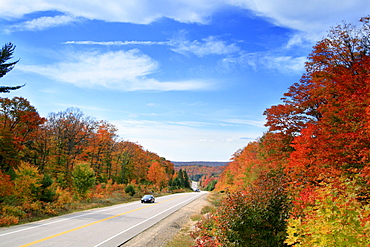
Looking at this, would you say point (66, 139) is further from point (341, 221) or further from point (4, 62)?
point (341, 221)

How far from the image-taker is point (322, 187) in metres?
6.88

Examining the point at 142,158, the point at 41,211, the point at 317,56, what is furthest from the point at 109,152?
the point at 317,56

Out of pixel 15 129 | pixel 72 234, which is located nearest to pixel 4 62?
pixel 15 129

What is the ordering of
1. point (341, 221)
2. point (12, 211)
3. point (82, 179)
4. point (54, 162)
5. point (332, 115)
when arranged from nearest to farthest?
point (341, 221) → point (332, 115) → point (12, 211) → point (82, 179) → point (54, 162)

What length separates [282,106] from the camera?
56.9ft

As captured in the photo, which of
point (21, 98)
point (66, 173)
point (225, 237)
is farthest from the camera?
point (66, 173)

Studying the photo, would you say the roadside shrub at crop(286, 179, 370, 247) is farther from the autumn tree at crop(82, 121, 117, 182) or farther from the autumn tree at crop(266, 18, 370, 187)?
the autumn tree at crop(82, 121, 117, 182)

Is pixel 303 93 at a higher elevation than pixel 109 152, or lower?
higher

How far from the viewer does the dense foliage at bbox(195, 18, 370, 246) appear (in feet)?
16.0

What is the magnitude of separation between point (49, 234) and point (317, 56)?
1640 centimetres

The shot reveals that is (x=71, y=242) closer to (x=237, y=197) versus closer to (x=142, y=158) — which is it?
(x=237, y=197)

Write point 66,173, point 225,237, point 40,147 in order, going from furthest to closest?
point 66,173 → point 40,147 → point 225,237

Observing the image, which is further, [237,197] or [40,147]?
[40,147]

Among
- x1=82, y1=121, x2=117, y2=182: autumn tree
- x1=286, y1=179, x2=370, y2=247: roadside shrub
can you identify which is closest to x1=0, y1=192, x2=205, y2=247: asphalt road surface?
x1=286, y1=179, x2=370, y2=247: roadside shrub
